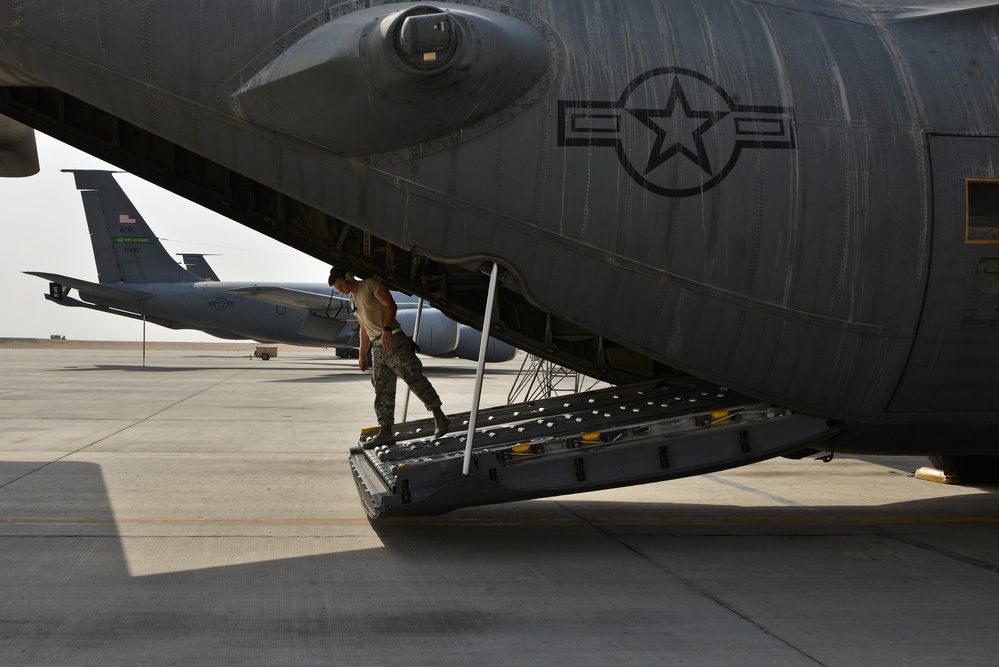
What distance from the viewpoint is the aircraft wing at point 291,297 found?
1208 inches

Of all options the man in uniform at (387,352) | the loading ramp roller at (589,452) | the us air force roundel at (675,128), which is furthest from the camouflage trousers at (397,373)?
the us air force roundel at (675,128)

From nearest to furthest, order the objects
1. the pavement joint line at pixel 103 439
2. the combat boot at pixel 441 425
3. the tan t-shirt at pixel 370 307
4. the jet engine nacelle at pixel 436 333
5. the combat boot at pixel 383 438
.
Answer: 1. the tan t-shirt at pixel 370 307
2. the combat boot at pixel 441 425
3. the combat boot at pixel 383 438
4. the pavement joint line at pixel 103 439
5. the jet engine nacelle at pixel 436 333

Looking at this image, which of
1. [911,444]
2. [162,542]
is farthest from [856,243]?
[162,542]

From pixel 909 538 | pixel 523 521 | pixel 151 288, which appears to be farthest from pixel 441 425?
pixel 151 288

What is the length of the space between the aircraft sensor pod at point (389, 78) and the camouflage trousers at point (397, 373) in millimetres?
1976

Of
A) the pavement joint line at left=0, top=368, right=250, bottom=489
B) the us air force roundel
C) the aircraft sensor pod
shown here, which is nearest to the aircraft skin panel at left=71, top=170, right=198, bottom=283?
the pavement joint line at left=0, top=368, right=250, bottom=489

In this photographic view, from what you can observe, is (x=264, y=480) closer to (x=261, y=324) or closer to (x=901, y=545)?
(x=901, y=545)

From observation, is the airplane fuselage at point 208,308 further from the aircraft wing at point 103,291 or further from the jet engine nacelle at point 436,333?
the jet engine nacelle at point 436,333

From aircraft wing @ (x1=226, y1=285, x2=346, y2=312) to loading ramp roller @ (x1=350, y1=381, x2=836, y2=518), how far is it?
23.9 metres

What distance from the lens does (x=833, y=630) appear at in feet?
16.5

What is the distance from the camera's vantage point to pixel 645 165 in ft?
21.0

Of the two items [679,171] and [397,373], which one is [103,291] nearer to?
[397,373]

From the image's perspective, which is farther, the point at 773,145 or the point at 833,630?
the point at 773,145

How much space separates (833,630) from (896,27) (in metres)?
4.77
